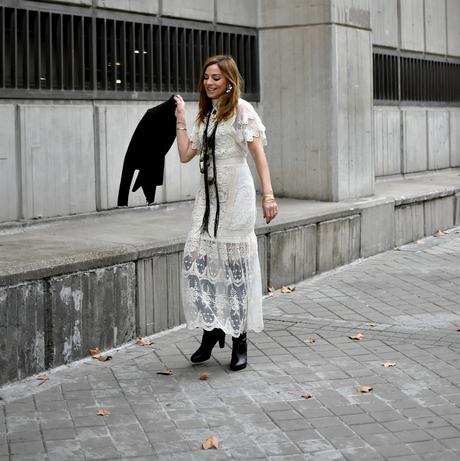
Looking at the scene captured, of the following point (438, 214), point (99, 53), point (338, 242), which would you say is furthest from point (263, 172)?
point (438, 214)

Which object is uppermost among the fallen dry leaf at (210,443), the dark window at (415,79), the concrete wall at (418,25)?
the concrete wall at (418,25)

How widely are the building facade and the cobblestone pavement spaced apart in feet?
8.21

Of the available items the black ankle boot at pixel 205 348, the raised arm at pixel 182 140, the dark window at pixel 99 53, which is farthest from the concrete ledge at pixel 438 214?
the raised arm at pixel 182 140

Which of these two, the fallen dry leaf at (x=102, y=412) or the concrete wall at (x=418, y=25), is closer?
the fallen dry leaf at (x=102, y=412)

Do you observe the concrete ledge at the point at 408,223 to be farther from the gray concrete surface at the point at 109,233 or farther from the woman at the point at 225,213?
the woman at the point at 225,213

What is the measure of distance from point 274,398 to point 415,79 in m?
11.7

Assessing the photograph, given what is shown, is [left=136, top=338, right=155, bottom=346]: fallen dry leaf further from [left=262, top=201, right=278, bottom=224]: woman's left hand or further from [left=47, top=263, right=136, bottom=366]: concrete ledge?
[left=262, top=201, right=278, bottom=224]: woman's left hand

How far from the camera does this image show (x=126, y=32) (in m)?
10.8

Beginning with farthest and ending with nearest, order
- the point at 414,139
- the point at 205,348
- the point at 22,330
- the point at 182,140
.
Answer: the point at 414,139
the point at 205,348
the point at 182,140
the point at 22,330

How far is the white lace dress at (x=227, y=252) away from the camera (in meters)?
6.91

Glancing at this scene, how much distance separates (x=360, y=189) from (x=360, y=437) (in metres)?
7.56

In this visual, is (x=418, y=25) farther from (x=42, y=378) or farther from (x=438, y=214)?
(x=42, y=378)

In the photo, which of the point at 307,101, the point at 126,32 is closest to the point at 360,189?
the point at 307,101

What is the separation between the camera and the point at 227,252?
22.8 feet
